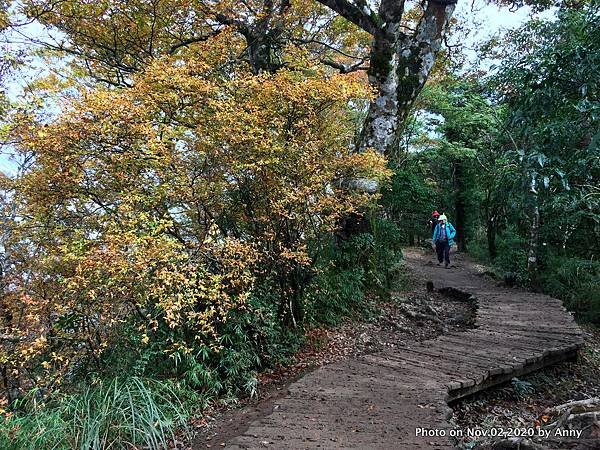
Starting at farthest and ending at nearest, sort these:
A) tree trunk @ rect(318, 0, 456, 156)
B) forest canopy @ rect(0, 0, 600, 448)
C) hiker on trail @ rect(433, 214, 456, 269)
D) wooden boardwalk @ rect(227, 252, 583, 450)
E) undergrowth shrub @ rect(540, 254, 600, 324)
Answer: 1. hiker on trail @ rect(433, 214, 456, 269)
2. undergrowth shrub @ rect(540, 254, 600, 324)
3. tree trunk @ rect(318, 0, 456, 156)
4. forest canopy @ rect(0, 0, 600, 448)
5. wooden boardwalk @ rect(227, 252, 583, 450)

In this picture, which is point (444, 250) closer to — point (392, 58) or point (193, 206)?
point (392, 58)

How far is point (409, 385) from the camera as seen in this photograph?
3.92m

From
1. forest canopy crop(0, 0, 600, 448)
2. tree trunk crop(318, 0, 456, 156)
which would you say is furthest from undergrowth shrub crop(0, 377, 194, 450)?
tree trunk crop(318, 0, 456, 156)

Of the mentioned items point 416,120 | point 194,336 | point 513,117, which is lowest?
point 194,336

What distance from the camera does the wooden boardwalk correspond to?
3.08 meters

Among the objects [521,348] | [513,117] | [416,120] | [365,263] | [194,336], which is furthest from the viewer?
[416,120]

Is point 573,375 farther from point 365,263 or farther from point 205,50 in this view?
point 205,50

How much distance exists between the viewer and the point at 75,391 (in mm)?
3725

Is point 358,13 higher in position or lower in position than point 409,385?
higher

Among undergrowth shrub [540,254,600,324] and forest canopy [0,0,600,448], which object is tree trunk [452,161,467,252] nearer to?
undergrowth shrub [540,254,600,324]

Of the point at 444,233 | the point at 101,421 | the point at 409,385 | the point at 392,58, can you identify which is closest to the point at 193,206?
the point at 101,421

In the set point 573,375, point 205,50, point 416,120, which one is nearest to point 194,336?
point 205,50

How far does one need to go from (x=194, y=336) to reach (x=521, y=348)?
399cm

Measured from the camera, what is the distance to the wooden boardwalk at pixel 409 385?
10.1 ft
